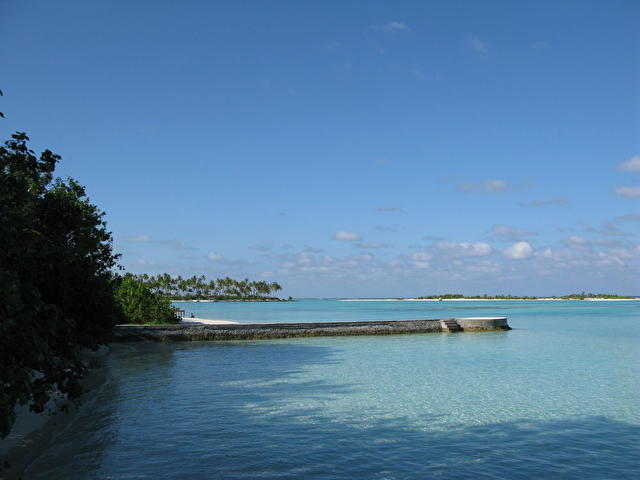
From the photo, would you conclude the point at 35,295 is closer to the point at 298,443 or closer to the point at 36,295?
the point at 36,295

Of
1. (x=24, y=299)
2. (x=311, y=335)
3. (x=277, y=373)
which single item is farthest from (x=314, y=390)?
(x=311, y=335)

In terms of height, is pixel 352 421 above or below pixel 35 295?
below

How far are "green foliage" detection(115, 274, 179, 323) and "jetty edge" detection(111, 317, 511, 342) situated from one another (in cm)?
556

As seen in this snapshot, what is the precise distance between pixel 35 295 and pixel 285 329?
3718 cm

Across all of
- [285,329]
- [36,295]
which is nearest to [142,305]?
[285,329]

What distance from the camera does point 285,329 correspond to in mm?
44375

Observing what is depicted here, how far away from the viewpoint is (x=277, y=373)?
24688 mm

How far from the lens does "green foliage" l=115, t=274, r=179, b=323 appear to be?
4625 centimetres

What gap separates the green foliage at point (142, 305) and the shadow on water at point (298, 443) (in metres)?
27.7

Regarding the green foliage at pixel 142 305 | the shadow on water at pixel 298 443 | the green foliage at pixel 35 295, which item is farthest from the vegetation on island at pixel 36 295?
the green foliage at pixel 142 305

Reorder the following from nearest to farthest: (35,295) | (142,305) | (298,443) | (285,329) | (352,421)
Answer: (35,295) → (298,443) → (352,421) → (285,329) → (142,305)

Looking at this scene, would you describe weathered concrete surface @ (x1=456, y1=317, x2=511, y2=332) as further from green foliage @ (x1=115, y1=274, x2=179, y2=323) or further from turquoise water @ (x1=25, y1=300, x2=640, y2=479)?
green foliage @ (x1=115, y1=274, x2=179, y2=323)

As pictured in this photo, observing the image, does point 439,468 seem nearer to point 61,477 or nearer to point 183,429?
point 183,429

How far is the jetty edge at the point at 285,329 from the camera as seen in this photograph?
1556 inches
